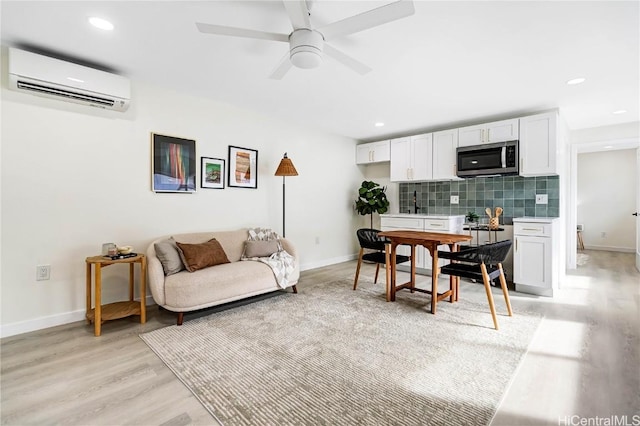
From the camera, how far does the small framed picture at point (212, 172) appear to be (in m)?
3.74

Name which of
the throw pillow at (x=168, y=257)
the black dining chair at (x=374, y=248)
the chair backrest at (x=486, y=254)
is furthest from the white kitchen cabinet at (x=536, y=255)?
the throw pillow at (x=168, y=257)

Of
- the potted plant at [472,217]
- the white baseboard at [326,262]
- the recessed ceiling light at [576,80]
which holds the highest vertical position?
the recessed ceiling light at [576,80]

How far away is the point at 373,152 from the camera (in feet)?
18.8

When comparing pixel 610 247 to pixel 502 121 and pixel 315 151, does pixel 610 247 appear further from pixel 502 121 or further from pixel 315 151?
pixel 315 151

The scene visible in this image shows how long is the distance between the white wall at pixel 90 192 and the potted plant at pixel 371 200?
6.39ft

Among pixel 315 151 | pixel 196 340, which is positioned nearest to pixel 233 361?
pixel 196 340

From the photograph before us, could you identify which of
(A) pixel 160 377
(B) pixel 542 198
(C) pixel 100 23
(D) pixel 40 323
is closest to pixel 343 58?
(C) pixel 100 23

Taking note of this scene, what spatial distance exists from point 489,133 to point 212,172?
3865 millimetres

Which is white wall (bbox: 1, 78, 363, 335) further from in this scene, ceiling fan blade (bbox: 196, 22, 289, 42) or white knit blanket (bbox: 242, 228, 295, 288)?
ceiling fan blade (bbox: 196, 22, 289, 42)

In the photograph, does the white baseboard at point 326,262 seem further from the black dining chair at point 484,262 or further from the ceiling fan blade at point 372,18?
the ceiling fan blade at point 372,18

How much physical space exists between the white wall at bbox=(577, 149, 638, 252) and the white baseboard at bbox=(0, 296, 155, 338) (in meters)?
9.57

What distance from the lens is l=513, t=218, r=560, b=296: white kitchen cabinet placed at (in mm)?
3582

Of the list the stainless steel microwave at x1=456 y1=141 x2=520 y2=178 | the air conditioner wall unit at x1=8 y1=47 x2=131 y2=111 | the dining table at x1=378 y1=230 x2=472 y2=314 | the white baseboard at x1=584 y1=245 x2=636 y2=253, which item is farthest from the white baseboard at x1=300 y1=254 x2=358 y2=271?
the white baseboard at x1=584 y1=245 x2=636 y2=253

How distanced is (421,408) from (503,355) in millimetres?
973
